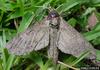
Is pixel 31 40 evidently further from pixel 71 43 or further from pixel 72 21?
pixel 72 21

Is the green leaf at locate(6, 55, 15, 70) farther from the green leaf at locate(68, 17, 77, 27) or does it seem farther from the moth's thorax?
the green leaf at locate(68, 17, 77, 27)

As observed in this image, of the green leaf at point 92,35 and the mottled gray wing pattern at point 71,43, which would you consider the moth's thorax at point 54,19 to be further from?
the green leaf at point 92,35

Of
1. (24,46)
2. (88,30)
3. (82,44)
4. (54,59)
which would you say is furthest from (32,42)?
(88,30)

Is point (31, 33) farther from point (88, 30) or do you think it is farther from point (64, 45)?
point (88, 30)

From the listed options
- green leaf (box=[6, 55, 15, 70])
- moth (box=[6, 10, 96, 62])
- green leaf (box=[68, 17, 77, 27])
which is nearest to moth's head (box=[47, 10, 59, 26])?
moth (box=[6, 10, 96, 62])

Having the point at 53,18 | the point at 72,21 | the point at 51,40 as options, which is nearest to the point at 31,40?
the point at 51,40
